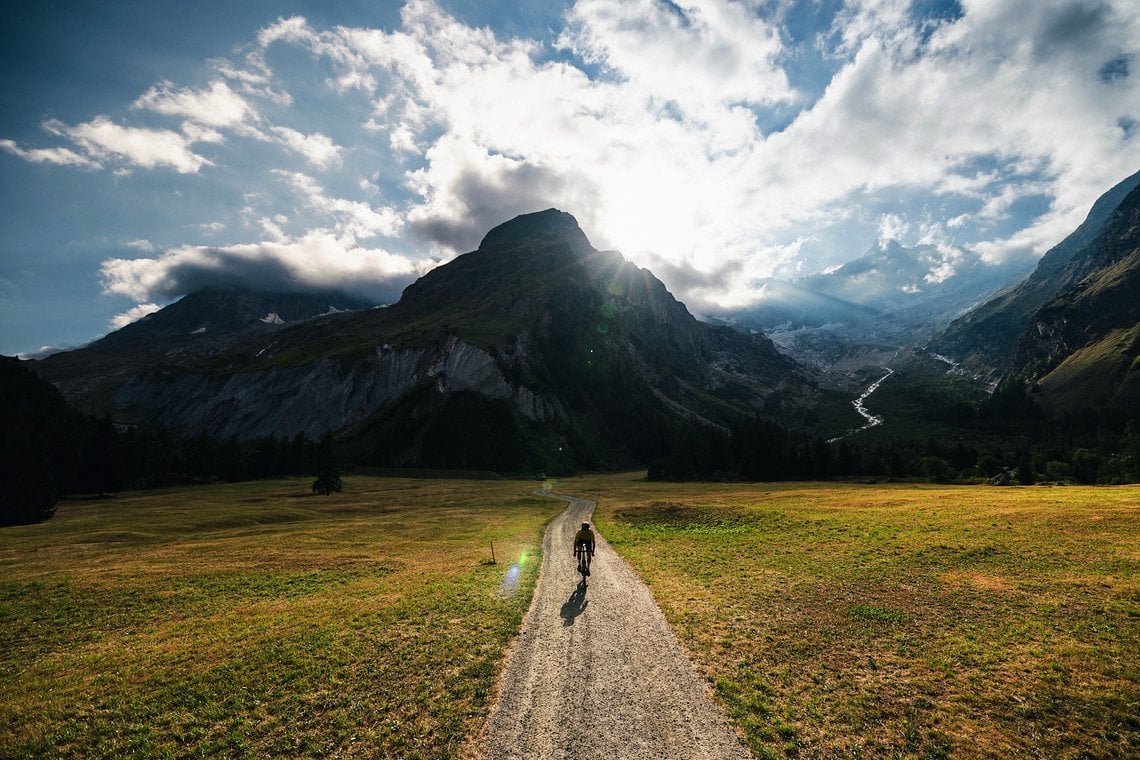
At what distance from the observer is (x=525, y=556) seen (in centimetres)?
3850

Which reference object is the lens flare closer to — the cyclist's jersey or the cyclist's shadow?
the cyclist's shadow

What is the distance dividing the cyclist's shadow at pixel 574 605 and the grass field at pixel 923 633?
426 centimetres

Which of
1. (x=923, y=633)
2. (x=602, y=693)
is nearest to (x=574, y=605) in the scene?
(x=602, y=693)

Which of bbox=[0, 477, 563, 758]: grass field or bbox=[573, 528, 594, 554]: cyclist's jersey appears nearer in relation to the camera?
bbox=[0, 477, 563, 758]: grass field

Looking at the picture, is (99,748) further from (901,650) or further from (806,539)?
(806,539)

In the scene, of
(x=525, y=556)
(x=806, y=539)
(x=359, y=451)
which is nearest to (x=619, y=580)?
(x=525, y=556)

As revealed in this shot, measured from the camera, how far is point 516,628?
21.3 metres

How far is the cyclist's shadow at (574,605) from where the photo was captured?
22719mm

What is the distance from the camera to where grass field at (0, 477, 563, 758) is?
45.2 ft

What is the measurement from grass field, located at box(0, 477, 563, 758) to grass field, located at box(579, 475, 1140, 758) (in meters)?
9.46

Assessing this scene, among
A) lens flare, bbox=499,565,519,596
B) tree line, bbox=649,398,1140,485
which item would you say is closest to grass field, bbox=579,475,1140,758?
lens flare, bbox=499,565,519,596

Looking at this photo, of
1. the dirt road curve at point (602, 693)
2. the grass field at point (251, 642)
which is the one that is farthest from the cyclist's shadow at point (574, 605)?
the grass field at point (251, 642)

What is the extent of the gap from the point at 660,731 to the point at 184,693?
54.4 ft

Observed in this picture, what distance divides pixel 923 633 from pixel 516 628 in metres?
17.8
